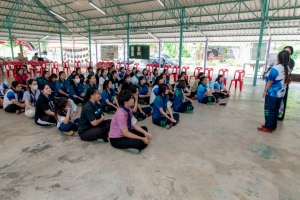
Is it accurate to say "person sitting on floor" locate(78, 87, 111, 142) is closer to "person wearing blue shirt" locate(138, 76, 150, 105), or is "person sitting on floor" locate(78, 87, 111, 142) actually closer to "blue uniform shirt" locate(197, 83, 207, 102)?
"person wearing blue shirt" locate(138, 76, 150, 105)

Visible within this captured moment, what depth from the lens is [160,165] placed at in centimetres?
227

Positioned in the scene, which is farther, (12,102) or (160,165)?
(12,102)

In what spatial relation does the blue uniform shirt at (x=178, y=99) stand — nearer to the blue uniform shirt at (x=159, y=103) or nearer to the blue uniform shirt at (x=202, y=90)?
the blue uniform shirt at (x=159, y=103)

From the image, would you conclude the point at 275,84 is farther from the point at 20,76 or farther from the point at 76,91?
the point at 20,76

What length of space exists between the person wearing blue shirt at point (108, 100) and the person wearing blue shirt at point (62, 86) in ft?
5.22

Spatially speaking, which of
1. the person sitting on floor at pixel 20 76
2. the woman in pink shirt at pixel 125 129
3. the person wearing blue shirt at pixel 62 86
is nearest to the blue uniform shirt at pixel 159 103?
the woman in pink shirt at pixel 125 129

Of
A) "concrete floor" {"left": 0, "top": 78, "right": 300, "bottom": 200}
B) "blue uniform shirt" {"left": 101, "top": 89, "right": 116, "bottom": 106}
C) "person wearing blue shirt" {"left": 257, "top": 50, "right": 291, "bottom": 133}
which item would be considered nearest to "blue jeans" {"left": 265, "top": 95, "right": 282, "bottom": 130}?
"person wearing blue shirt" {"left": 257, "top": 50, "right": 291, "bottom": 133}

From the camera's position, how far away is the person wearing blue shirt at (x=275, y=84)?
300 centimetres

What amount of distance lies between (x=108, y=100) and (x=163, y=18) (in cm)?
836

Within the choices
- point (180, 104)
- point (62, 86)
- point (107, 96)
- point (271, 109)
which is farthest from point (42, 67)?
point (271, 109)

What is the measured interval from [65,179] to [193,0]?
9219mm

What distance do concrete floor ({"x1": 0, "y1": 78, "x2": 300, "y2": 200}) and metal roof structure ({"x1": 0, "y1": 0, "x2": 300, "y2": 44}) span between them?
6.70 meters

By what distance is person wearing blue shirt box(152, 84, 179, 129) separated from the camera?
3279mm

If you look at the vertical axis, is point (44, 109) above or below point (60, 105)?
below
